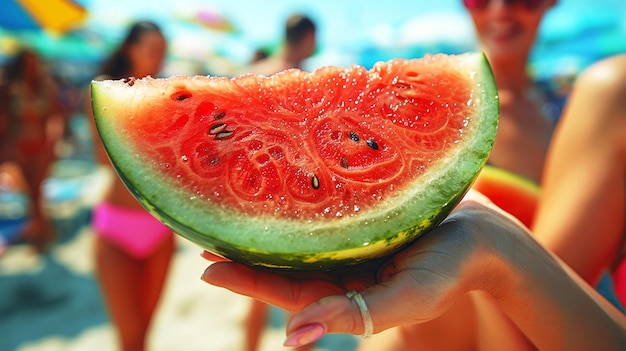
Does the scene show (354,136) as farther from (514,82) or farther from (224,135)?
(514,82)

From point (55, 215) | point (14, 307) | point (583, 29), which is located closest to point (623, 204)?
point (14, 307)

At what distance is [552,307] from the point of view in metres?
0.96

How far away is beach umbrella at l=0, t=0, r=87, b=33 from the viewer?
286 inches

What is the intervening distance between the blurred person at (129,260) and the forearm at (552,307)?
206cm

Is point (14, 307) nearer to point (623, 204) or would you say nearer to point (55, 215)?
point (55, 215)

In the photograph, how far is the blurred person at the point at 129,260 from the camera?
2.48 metres

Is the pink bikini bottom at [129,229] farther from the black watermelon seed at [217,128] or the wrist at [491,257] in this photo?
the wrist at [491,257]

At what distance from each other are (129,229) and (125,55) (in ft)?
3.78

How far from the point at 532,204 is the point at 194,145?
1.17 metres

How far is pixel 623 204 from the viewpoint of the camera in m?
1.30

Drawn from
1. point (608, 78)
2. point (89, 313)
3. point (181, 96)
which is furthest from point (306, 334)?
point (89, 313)

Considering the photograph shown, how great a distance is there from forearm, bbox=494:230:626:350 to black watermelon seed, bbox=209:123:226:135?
694 mm

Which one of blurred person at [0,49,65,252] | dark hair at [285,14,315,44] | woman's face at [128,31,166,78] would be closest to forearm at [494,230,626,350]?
woman's face at [128,31,166,78]

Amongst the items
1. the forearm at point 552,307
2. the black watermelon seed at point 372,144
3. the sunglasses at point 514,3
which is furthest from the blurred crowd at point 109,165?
the black watermelon seed at point 372,144
